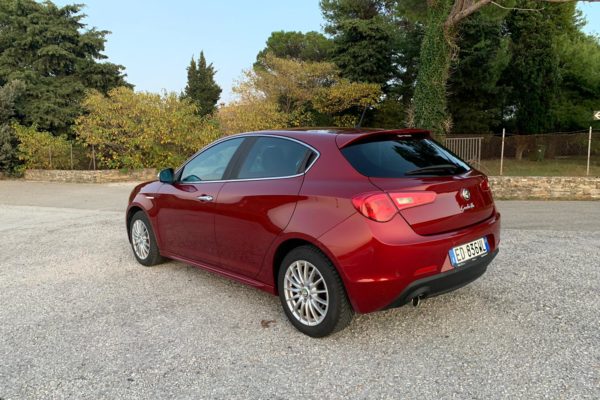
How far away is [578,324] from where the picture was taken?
11.8 feet

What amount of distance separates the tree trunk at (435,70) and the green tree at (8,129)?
56.2 ft

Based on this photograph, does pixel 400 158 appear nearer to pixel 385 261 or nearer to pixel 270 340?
pixel 385 261

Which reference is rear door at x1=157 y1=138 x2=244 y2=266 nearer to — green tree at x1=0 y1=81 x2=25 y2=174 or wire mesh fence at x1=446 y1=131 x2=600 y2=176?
wire mesh fence at x1=446 y1=131 x2=600 y2=176

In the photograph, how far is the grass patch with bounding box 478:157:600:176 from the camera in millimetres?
12234

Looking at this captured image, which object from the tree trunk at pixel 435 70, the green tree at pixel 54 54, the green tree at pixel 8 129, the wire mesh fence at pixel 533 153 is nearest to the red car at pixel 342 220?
the wire mesh fence at pixel 533 153

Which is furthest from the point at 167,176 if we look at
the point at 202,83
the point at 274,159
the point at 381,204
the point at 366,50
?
the point at 202,83

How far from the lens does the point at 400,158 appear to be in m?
3.49

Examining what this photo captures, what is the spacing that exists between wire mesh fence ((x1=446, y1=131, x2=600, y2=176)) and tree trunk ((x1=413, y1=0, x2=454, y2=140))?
1273 millimetres

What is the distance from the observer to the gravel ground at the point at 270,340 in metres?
2.81

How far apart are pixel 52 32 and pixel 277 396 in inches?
1071

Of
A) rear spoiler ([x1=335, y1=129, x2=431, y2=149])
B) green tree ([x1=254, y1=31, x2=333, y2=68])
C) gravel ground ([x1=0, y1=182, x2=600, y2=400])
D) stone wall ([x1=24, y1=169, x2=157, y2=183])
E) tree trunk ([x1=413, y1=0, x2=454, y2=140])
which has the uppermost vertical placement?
green tree ([x1=254, y1=31, x2=333, y2=68])

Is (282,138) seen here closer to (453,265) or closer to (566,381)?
(453,265)

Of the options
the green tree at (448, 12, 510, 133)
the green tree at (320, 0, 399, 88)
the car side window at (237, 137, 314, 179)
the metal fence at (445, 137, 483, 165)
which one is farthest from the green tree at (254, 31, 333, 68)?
the car side window at (237, 137, 314, 179)

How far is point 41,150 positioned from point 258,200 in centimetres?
1892
